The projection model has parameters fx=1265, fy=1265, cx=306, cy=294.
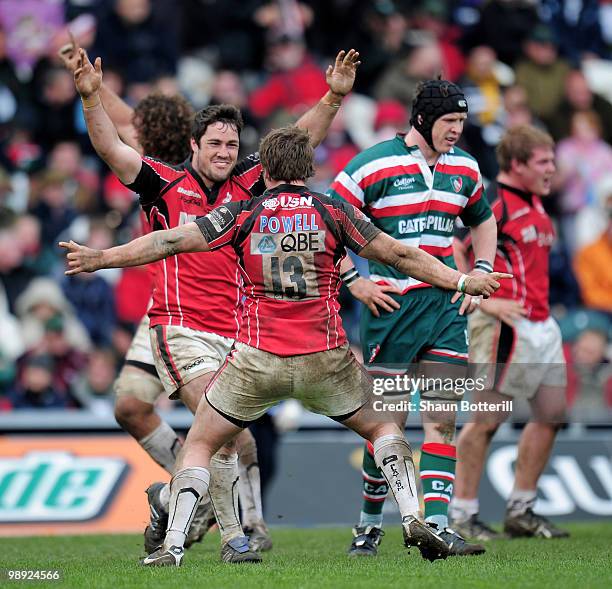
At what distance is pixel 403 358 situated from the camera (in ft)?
27.0

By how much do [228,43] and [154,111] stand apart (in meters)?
7.87

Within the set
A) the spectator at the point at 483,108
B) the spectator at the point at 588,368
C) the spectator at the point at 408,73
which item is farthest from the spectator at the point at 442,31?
the spectator at the point at 588,368

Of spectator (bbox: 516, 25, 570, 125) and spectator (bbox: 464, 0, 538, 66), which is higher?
spectator (bbox: 464, 0, 538, 66)

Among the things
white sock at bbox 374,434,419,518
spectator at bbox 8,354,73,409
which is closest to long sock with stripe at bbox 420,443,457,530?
white sock at bbox 374,434,419,518

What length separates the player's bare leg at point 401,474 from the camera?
7035 mm

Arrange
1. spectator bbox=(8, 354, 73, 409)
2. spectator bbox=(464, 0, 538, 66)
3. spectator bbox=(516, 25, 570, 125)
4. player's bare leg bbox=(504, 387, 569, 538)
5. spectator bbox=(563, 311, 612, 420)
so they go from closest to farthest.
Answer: player's bare leg bbox=(504, 387, 569, 538) < spectator bbox=(563, 311, 612, 420) < spectator bbox=(8, 354, 73, 409) < spectator bbox=(516, 25, 570, 125) < spectator bbox=(464, 0, 538, 66)

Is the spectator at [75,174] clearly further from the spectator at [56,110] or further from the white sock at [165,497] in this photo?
the white sock at [165,497]

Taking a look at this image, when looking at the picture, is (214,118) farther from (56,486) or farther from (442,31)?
(442,31)

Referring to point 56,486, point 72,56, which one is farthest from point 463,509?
point 72,56

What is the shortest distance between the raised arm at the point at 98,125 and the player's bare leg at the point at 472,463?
3.61m

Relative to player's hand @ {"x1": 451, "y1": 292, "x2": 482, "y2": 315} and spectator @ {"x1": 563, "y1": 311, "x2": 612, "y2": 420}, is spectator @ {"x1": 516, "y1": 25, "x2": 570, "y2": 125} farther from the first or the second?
player's hand @ {"x1": 451, "y1": 292, "x2": 482, "y2": 315}

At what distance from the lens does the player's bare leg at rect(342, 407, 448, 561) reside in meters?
7.04

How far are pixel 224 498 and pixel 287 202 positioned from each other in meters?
1.90

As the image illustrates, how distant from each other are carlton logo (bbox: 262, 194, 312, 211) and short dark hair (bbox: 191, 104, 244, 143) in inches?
45.9
